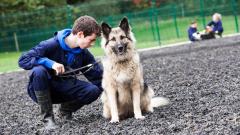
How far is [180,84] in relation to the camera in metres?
10.3

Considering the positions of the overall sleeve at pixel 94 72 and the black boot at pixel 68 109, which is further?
the black boot at pixel 68 109

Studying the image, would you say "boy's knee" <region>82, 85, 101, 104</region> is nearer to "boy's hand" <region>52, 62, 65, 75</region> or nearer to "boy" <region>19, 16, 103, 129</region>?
"boy" <region>19, 16, 103, 129</region>

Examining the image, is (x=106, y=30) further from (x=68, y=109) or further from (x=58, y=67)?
(x=68, y=109)

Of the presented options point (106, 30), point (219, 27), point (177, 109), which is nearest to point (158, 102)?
point (177, 109)

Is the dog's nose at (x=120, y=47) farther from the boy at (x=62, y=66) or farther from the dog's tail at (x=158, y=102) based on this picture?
the dog's tail at (x=158, y=102)

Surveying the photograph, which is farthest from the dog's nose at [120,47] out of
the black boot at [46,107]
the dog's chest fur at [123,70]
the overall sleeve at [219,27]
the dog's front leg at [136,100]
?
the overall sleeve at [219,27]

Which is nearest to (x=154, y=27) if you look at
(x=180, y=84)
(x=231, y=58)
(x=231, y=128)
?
(x=231, y=58)

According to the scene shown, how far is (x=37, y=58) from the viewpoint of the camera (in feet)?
24.2

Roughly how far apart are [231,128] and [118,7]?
32.7m

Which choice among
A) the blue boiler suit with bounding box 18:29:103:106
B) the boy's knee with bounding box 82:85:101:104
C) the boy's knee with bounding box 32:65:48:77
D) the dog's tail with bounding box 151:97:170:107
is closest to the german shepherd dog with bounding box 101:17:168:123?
the boy's knee with bounding box 82:85:101:104

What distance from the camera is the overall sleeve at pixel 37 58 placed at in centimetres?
730

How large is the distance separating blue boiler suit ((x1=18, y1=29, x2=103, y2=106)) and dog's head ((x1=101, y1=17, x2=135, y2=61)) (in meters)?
0.42

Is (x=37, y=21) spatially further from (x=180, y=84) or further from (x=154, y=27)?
(x=180, y=84)

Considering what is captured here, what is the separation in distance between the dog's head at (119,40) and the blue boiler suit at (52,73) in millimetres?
421
